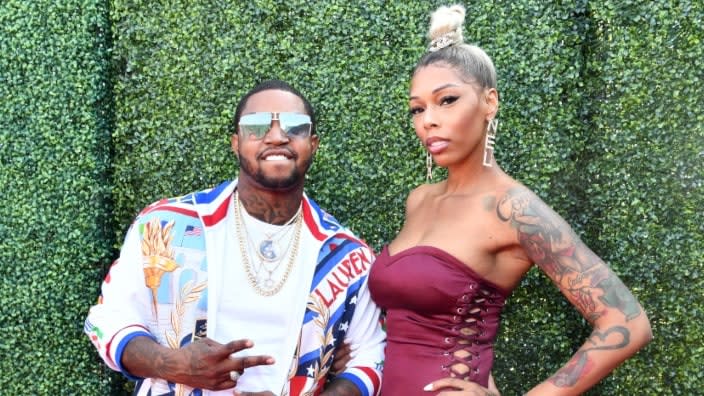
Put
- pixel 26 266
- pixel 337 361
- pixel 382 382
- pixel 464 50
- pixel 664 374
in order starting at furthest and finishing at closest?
1. pixel 26 266
2. pixel 664 374
3. pixel 337 361
4. pixel 382 382
5. pixel 464 50

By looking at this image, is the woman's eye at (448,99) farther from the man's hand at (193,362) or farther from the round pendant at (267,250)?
the man's hand at (193,362)

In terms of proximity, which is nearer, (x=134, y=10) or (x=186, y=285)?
(x=186, y=285)

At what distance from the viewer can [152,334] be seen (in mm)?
2754

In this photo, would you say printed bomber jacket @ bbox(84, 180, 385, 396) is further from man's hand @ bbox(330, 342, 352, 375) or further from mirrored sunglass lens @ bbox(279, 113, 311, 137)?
mirrored sunglass lens @ bbox(279, 113, 311, 137)

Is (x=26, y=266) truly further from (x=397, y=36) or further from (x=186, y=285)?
(x=397, y=36)

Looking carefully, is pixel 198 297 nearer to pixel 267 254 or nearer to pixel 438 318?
pixel 267 254

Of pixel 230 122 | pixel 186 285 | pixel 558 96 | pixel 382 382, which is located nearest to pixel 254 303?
pixel 186 285

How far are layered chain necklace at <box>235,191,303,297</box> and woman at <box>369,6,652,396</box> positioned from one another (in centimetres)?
43

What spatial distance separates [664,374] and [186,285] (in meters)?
2.09

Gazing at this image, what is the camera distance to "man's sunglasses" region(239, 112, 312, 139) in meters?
2.82

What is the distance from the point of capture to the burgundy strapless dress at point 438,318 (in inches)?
96.0

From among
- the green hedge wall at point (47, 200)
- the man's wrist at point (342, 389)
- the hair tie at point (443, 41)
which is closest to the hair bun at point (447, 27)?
the hair tie at point (443, 41)

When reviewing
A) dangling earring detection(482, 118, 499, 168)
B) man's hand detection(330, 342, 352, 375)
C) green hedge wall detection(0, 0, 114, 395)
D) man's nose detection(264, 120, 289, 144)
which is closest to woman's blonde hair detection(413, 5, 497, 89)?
dangling earring detection(482, 118, 499, 168)

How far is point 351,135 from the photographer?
11.2 ft
